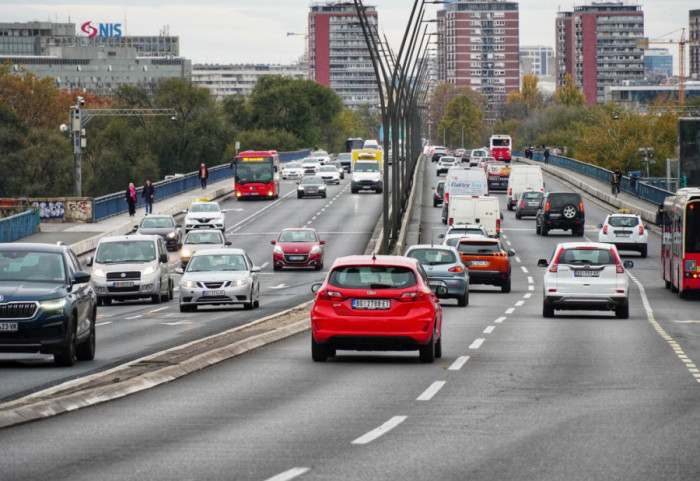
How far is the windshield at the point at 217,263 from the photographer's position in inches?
1276

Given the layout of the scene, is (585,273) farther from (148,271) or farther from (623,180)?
(623,180)

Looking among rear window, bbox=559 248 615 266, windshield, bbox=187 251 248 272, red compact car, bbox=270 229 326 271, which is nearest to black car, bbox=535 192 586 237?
red compact car, bbox=270 229 326 271

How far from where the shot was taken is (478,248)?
1494 inches

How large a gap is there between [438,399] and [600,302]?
15448 mm

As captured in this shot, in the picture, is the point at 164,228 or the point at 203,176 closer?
the point at 164,228

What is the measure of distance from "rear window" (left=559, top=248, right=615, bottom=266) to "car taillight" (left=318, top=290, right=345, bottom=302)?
12.0 metres

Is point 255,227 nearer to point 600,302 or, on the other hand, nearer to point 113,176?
point 600,302

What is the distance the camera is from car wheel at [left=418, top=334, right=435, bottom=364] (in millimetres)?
17719

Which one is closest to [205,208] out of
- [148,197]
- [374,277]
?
[148,197]

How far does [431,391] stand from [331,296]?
3407mm

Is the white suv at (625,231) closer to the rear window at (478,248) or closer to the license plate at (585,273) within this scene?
the rear window at (478,248)

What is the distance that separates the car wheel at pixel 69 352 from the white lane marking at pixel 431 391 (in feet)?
15.7

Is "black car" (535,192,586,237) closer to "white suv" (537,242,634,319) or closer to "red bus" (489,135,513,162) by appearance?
"white suv" (537,242,634,319)

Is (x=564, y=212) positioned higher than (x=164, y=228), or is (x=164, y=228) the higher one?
(x=564, y=212)
